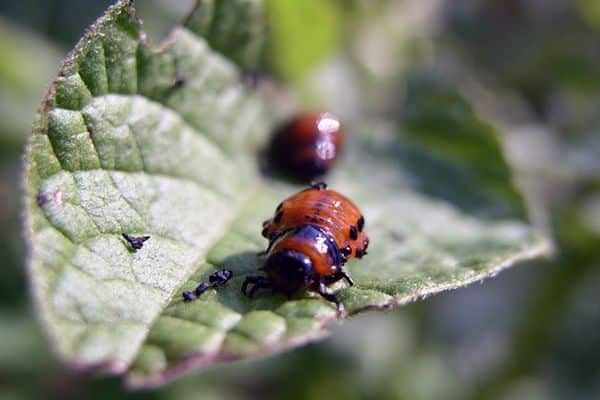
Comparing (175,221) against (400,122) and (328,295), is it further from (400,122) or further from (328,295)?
(400,122)

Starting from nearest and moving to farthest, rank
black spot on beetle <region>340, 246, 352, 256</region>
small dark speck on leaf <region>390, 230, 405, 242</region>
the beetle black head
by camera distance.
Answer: the beetle black head, black spot on beetle <region>340, 246, 352, 256</region>, small dark speck on leaf <region>390, 230, 405, 242</region>

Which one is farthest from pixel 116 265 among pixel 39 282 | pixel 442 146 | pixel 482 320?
pixel 482 320

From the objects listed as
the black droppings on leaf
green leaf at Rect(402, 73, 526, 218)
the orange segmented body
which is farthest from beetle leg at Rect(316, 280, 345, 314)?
green leaf at Rect(402, 73, 526, 218)

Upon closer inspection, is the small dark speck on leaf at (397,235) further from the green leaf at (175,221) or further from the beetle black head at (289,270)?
the beetle black head at (289,270)

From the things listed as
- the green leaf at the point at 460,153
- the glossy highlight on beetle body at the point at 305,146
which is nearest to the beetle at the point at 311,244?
the glossy highlight on beetle body at the point at 305,146

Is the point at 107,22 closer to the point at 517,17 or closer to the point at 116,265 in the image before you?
the point at 116,265

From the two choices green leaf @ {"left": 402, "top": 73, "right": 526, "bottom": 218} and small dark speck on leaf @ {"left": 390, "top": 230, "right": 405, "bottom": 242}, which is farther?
green leaf @ {"left": 402, "top": 73, "right": 526, "bottom": 218}

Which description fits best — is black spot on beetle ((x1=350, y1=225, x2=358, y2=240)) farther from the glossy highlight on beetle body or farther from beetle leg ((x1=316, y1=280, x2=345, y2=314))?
the glossy highlight on beetle body
